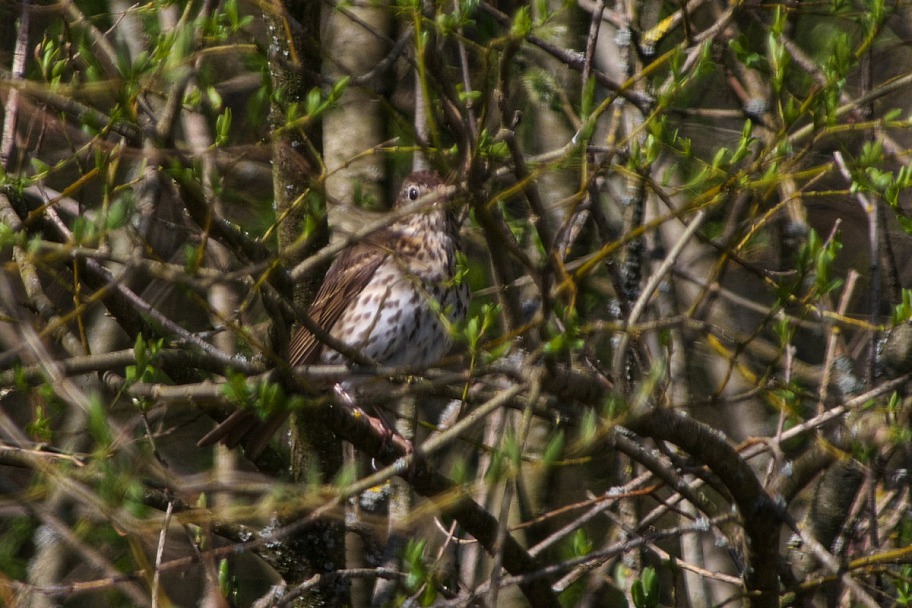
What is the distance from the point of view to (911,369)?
3.08 metres

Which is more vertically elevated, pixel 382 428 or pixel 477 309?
pixel 477 309

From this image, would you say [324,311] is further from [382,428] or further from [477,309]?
[382,428]

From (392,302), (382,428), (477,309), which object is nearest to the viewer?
(382,428)

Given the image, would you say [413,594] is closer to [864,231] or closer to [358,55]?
[358,55]

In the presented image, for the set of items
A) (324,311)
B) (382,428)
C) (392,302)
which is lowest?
(382,428)

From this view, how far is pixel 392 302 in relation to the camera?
4059 millimetres

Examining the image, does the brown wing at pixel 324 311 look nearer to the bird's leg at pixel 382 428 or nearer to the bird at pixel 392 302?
the bird at pixel 392 302

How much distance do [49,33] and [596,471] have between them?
2.85 m

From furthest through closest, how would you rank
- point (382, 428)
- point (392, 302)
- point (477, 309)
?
1. point (477, 309)
2. point (392, 302)
3. point (382, 428)

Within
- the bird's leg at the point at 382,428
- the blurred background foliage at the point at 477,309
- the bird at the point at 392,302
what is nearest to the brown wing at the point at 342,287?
the bird at the point at 392,302

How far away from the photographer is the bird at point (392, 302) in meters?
3.83

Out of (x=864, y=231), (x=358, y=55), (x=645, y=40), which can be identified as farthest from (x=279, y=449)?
(x=864, y=231)

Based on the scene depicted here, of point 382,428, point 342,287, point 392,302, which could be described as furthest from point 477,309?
point 382,428

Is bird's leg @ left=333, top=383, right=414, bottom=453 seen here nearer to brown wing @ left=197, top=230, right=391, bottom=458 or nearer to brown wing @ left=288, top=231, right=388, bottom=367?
brown wing @ left=197, top=230, right=391, bottom=458
